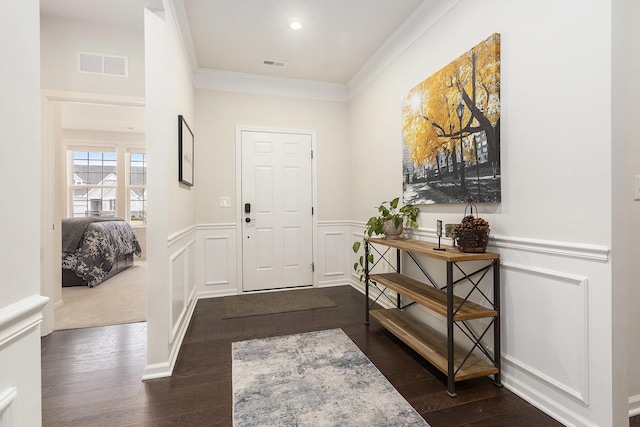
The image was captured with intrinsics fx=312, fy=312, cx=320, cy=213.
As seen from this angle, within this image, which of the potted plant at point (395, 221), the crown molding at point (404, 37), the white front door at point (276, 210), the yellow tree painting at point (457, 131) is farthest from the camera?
the white front door at point (276, 210)

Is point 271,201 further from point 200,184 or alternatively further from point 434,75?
point 434,75

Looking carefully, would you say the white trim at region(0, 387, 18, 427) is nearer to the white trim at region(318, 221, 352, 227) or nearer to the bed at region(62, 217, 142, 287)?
the white trim at region(318, 221, 352, 227)

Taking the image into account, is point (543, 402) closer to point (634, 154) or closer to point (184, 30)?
point (634, 154)

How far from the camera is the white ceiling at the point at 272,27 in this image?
2527 millimetres

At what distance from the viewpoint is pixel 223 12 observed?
2.60 metres

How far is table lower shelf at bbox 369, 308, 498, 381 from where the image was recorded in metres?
1.82

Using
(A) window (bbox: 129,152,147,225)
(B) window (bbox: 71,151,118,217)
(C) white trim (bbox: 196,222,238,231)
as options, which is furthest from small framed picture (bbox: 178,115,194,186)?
(B) window (bbox: 71,151,118,217)

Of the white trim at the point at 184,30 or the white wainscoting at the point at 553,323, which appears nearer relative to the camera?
the white wainscoting at the point at 553,323

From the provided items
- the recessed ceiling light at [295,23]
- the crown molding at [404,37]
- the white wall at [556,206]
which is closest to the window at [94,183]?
the recessed ceiling light at [295,23]

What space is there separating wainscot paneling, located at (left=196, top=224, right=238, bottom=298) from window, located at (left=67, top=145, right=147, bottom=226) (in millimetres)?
Answer: 3784

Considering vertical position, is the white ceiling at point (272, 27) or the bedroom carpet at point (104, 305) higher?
the white ceiling at point (272, 27)

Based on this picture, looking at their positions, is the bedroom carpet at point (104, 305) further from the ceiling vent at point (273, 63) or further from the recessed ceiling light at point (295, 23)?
the recessed ceiling light at point (295, 23)

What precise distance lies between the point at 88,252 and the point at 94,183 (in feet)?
10.6

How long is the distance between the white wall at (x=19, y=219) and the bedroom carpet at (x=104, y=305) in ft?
8.30
